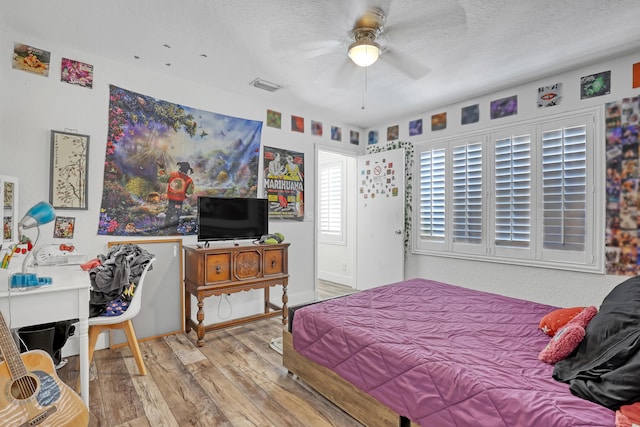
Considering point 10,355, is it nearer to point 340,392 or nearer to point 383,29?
point 340,392

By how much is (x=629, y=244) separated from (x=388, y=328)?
95.0 inches

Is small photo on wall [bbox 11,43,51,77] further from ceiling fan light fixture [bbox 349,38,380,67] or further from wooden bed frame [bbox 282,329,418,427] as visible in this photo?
wooden bed frame [bbox 282,329,418,427]

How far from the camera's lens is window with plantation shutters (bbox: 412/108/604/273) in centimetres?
298

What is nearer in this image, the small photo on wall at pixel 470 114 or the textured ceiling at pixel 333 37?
the textured ceiling at pixel 333 37

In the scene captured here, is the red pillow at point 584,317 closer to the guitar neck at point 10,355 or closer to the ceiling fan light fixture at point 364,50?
the ceiling fan light fixture at point 364,50

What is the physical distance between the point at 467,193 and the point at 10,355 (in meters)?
3.99

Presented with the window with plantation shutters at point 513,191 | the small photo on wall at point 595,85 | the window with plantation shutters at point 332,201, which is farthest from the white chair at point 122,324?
the small photo on wall at point 595,85

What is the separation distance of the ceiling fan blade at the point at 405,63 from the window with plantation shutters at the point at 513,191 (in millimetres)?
1232

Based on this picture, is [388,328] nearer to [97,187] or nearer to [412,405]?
[412,405]

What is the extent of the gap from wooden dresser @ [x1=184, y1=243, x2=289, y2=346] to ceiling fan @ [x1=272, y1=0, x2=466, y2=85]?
1.89 m

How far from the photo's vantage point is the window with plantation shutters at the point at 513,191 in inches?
131

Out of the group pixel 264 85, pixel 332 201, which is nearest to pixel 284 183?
pixel 264 85

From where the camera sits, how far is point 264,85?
134 inches

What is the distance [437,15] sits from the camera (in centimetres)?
219
